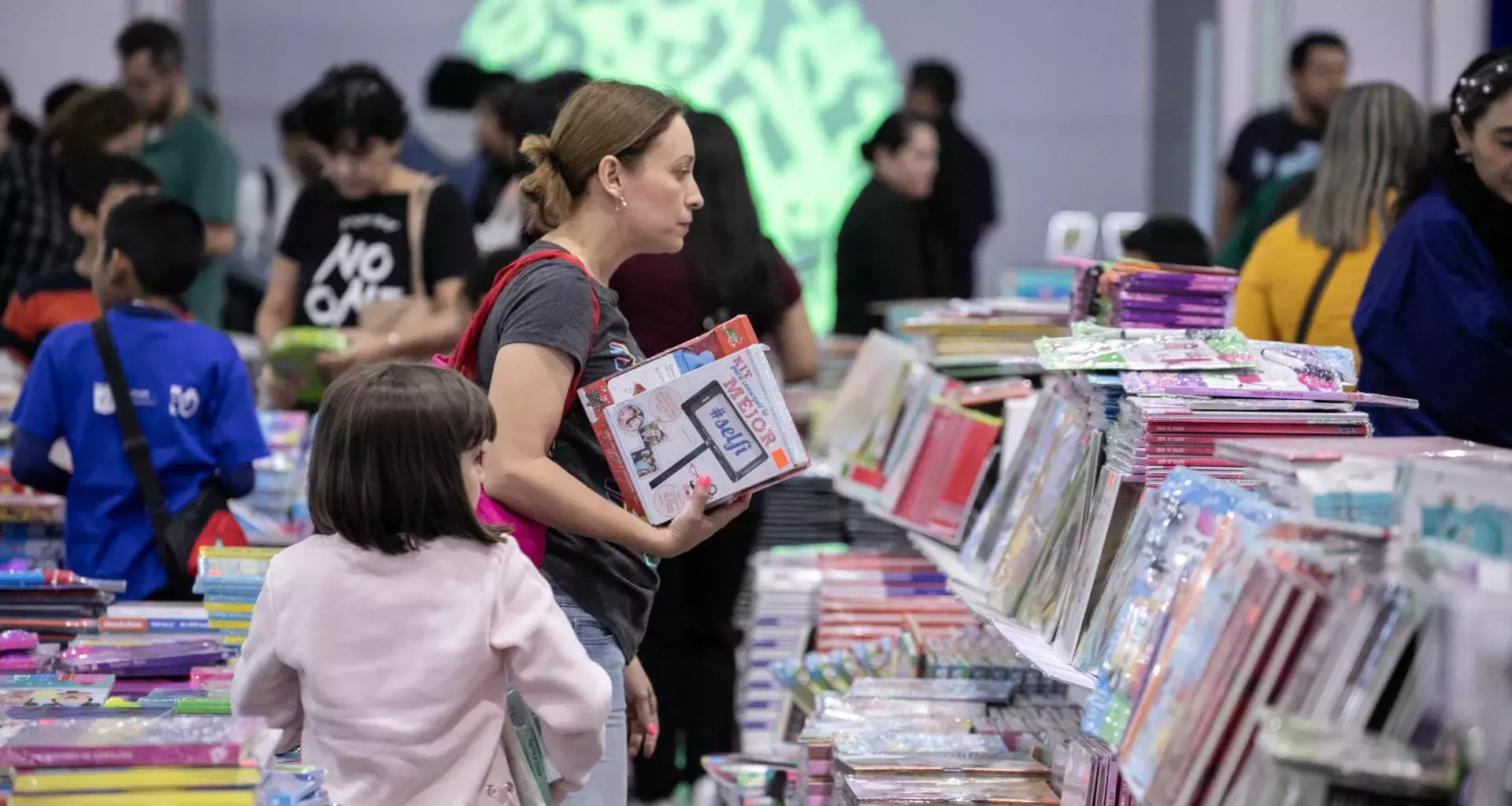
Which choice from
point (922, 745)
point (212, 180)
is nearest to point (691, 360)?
point (922, 745)

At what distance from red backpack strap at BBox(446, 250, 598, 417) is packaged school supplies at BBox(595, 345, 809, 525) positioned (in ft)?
0.41

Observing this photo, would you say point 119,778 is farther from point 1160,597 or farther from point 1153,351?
point 1153,351

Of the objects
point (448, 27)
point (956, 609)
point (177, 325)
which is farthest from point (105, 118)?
point (448, 27)

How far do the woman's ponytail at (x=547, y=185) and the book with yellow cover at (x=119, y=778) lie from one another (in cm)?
105

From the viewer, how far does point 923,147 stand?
24.9ft

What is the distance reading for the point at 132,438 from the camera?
393 cm

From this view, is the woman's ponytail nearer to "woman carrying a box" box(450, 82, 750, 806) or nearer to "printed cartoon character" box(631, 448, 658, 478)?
"woman carrying a box" box(450, 82, 750, 806)

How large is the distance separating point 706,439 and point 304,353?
2.60 meters

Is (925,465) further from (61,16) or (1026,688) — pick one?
(61,16)

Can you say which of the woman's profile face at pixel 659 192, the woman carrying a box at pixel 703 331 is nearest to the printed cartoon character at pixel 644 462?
the woman's profile face at pixel 659 192

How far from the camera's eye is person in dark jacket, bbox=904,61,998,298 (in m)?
8.62

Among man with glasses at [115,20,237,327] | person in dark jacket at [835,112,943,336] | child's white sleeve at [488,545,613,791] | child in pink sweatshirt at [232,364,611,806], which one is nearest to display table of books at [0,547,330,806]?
child in pink sweatshirt at [232,364,611,806]

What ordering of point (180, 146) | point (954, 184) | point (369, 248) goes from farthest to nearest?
1. point (954, 184)
2. point (180, 146)
3. point (369, 248)

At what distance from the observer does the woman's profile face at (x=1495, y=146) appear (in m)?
3.43
